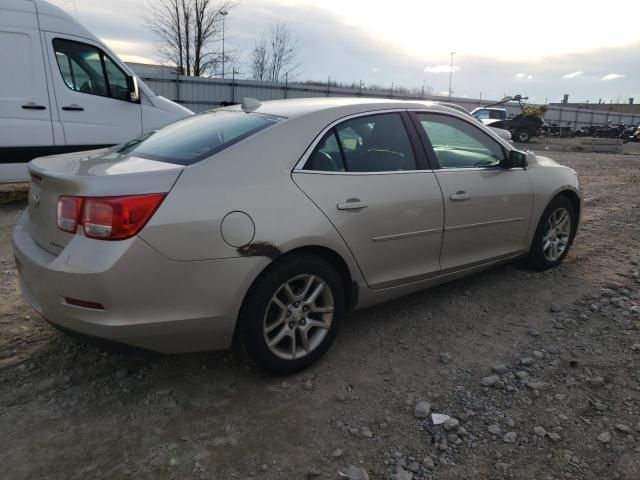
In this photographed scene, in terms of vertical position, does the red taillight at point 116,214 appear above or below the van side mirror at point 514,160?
below

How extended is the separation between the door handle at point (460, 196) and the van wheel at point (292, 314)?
1.10 metres

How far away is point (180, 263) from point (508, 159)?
2.79m

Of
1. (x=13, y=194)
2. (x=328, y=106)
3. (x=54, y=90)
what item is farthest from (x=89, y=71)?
(x=328, y=106)

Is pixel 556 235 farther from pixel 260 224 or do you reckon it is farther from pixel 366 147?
pixel 260 224

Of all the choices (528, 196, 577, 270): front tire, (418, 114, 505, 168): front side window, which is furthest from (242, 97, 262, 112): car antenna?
(528, 196, 577, 270): front tire

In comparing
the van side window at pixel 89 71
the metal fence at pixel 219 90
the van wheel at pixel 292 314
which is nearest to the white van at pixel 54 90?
the van side window at pixel 89 71

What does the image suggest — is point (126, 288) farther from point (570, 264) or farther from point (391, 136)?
point (570, 264)

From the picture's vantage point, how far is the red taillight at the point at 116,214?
7.28ft

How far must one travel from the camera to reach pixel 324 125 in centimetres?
294

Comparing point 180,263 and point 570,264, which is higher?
point 180,263

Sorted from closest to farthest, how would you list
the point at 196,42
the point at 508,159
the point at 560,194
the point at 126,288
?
the point at 126,288
the point at 508,159
the point at 560,194
the point at 196,42

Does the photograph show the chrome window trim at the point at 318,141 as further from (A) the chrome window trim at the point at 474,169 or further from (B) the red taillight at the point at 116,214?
(B) the red taillight at the point at 116,214

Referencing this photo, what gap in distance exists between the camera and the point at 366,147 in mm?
3133

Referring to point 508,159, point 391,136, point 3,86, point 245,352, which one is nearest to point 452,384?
point 245,352
